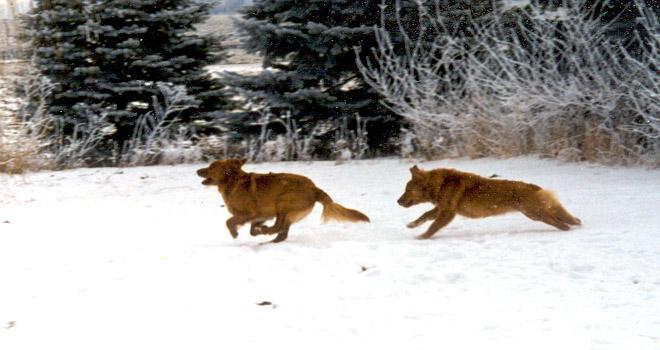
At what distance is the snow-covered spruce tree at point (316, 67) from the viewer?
15.9m

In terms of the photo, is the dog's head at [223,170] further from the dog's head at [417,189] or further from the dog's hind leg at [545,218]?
the dog's hind leg at [545,218]

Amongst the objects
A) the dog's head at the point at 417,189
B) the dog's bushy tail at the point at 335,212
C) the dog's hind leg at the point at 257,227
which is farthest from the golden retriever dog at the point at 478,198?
the dog's hind leg at the point at 257,227

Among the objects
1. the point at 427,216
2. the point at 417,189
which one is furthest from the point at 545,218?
the point at 417,189

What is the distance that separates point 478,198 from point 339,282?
213 centimetres

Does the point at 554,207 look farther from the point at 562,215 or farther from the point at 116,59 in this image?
the point at 116,59

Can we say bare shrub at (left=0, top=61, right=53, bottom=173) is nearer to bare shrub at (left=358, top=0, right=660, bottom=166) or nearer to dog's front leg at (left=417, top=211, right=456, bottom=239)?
bare shrub at (left=358, top=0, right=660, bottom=166)

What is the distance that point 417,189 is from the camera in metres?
7.71

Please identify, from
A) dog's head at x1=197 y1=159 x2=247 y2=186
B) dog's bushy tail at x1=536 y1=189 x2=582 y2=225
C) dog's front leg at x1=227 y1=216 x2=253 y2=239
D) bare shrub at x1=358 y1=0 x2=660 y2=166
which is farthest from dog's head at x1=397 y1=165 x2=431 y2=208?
bare shrub at x1=358 y1=0 x2=660 y2=166

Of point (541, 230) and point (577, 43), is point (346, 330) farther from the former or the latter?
point (577, 43)

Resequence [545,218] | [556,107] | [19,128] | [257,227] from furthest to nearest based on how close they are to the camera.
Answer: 1. [19,128]
2. [556,107]
3. [257,227]
4. [545,218]

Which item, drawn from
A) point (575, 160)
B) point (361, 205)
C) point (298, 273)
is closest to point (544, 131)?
point (575, 160)

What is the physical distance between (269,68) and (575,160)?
25.3ft

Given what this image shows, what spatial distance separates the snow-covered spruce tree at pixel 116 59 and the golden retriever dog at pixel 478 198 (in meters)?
9.30

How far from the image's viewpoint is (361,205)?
10000 mm
